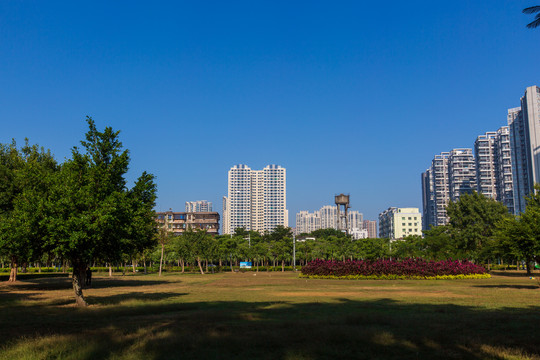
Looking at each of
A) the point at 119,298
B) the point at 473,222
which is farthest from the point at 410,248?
the point at 119,298

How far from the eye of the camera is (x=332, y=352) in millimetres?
11914

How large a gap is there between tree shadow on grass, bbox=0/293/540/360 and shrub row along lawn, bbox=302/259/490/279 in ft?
97.5

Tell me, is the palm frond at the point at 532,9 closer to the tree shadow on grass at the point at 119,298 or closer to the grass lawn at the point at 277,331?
the grass lawn at the point at 277,331

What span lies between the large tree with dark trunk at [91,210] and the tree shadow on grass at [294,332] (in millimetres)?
4099

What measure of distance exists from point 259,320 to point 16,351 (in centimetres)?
886

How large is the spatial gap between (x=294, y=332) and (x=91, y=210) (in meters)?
15.5

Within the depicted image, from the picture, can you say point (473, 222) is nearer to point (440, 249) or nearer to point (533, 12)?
point (440, 249)

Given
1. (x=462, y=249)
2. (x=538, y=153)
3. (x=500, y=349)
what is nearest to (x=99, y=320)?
(x=500, y=349)

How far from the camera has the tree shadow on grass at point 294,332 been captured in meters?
11.9

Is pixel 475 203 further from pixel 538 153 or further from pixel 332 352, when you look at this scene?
pixel 538 153

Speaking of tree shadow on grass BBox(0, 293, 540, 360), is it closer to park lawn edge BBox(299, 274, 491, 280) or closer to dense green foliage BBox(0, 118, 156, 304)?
dense green foliage BBox(0, 118, 156, 304)

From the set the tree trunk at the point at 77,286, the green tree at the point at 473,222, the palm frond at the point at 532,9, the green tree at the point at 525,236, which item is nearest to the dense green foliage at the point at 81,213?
the tree trunk at the point at 77,286

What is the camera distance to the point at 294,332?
48.2 ft

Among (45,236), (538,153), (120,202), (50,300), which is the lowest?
(50,300)
